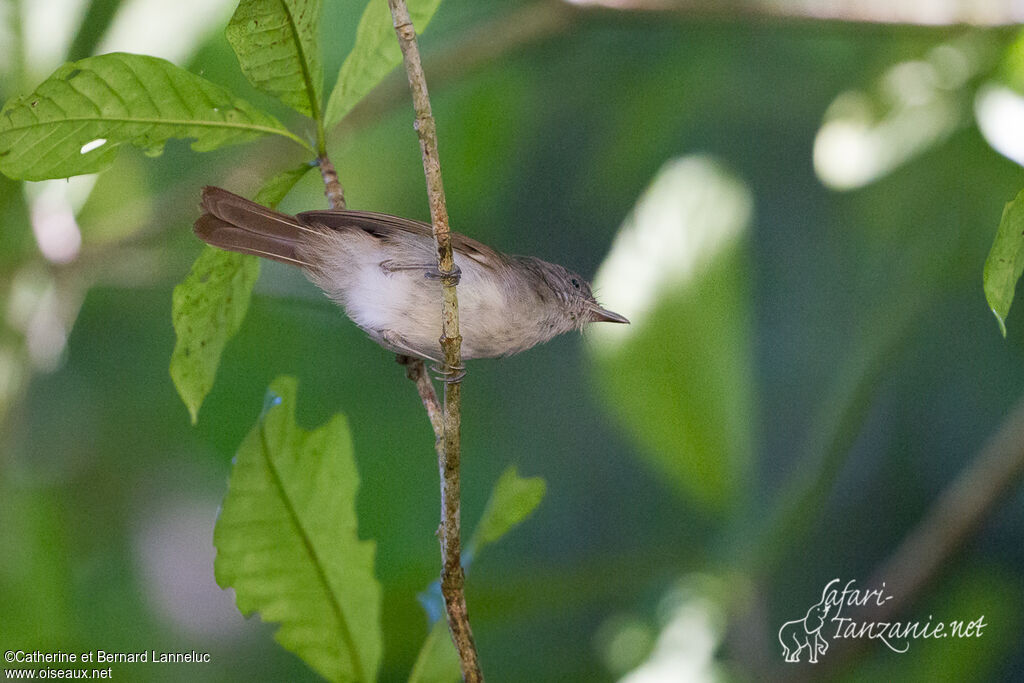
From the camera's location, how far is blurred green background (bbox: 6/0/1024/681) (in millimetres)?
1513

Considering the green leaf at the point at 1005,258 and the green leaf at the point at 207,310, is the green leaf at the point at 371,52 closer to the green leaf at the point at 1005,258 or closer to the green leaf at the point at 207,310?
the green leaf at the point at 207,310

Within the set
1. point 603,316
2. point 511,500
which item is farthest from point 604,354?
point 511,500

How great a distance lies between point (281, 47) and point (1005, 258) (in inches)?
27.8

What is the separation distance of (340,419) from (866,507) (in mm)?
1231

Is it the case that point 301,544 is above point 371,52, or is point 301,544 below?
below

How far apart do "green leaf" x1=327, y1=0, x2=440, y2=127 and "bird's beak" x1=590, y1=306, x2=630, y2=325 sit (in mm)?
708

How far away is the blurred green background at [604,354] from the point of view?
151 cm

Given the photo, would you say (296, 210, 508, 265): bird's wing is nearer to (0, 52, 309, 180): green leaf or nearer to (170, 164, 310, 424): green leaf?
(170, 164, 310, 424): green leaf

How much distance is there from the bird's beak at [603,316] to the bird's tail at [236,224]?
599 millimetres

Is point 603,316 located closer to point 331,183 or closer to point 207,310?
point 331,183

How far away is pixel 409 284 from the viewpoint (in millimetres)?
1335

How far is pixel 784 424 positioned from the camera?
1906 millimetres

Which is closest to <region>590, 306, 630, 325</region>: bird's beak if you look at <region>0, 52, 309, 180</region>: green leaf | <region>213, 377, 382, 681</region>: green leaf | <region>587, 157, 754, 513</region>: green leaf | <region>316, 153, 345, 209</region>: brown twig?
<region>587, 157, 754, 513</region>: green leaf

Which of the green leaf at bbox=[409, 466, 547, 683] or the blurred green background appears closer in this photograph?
the green leaf at bbox=[409, 466, 547, 683]
